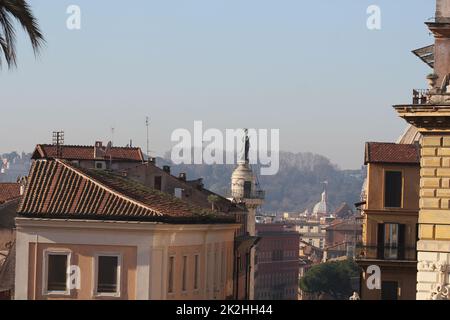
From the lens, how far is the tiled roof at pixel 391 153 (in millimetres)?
74562

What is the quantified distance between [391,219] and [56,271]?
2992 centimetres

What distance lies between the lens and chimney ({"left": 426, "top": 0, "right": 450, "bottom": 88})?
44.8 meters

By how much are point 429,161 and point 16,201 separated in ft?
92.2

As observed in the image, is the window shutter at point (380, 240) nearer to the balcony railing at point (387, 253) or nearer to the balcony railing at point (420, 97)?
the balcony railing at point (387, 253)

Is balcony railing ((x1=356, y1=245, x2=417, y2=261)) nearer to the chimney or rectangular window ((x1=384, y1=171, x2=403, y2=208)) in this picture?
rectangular window ((x1=384, y1=171, x2=403, y2=208))

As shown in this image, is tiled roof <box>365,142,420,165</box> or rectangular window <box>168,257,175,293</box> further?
tiled roof <box>365,142,420,165</box>

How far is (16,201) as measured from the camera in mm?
68500

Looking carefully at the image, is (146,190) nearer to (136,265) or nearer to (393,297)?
(136,265)

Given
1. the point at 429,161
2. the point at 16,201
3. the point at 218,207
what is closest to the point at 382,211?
the point at 218,207

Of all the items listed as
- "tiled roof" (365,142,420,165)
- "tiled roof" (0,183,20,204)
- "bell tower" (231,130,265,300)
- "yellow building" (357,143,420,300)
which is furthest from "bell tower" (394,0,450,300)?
"bell tower" (231,130,265,300)

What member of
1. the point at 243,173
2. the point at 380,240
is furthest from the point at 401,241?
the point at 243,173

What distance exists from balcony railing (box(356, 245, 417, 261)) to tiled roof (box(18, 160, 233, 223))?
70.1 ft
